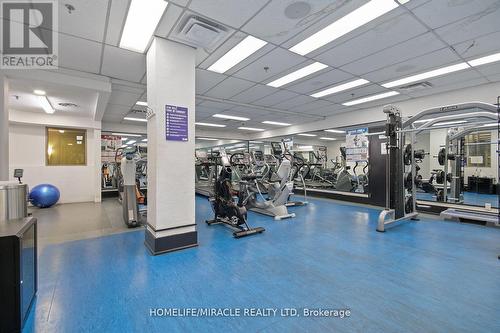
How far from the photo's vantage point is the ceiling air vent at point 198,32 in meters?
2.84

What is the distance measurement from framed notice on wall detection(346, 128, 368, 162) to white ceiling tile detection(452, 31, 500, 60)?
3310mm

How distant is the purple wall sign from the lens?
316 cm

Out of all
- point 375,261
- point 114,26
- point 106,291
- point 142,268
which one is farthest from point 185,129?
point 375,261

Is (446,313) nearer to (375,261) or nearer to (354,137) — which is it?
(375,261)

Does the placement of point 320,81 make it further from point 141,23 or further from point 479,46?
point 141,23

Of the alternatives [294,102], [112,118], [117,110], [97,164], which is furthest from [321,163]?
[112,118]

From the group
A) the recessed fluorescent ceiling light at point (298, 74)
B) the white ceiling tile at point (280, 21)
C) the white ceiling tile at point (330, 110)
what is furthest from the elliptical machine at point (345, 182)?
the white ceiling tile at point (280, 21)

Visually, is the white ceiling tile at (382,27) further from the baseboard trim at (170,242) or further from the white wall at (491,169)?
the white wall at (491,169)

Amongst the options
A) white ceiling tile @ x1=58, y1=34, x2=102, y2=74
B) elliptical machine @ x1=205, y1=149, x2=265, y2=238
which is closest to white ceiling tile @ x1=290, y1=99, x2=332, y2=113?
elliptical machine @ x1=205, y1=149, x2=265, y2=238

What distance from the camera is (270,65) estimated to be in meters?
4.20

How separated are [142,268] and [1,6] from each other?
340cm

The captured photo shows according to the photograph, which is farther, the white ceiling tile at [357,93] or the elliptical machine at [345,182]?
the elliptical machine at [345,182]

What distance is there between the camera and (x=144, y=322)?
1761 millimetres

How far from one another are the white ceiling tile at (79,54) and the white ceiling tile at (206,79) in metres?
1.70
